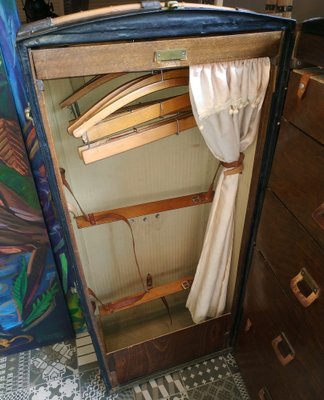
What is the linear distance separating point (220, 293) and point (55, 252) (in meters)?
0.73

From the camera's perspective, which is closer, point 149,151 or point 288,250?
point 288,250

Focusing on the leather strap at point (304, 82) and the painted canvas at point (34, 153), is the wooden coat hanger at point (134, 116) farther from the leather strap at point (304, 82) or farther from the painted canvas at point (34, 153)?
the leather strap at point (304, 82)

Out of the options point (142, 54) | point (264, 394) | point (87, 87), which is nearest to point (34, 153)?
point (87, 87)

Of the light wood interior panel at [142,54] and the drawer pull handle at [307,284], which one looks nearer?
the light wood interior panel at [142,54]

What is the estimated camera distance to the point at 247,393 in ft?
4.70

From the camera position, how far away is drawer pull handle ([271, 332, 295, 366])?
39.2 inches

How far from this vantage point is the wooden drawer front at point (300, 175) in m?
0.77

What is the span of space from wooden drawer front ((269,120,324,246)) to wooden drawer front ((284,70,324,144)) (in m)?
0.02

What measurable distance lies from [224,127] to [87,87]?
416mm

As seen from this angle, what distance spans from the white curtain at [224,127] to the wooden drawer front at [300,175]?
129 millimetres

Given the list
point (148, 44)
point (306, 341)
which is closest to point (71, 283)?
point (306, 341)

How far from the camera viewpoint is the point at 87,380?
1502mm

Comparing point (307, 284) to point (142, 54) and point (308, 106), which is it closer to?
point (308, 106)

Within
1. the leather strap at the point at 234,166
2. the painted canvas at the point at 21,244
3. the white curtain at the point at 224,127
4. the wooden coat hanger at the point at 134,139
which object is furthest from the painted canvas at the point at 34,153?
the leather strap at the point at 234,166
